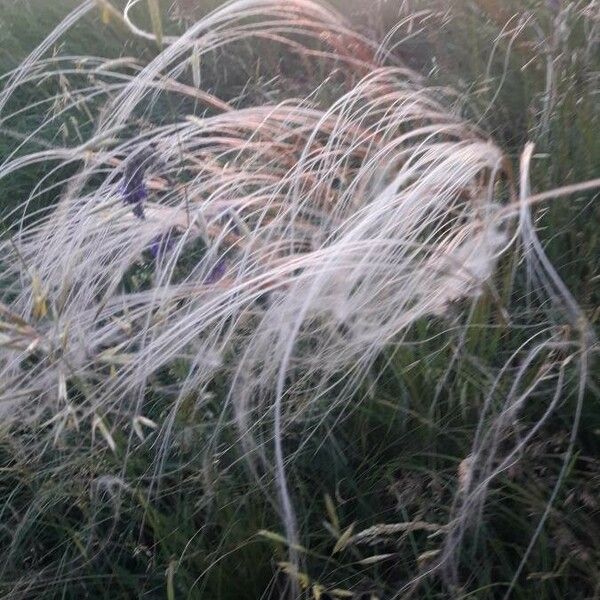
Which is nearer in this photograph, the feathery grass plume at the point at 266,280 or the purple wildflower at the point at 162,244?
the feathery grass plume at the point at 266,280

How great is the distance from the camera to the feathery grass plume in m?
1.21

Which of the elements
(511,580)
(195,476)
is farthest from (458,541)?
(195,476)

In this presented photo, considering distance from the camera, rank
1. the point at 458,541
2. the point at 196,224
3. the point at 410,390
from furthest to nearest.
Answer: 1. the point at 196,224
2. the point at 410,390
3. the point at 458,541

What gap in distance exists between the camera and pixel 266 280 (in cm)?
119

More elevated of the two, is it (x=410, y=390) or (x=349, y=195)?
(x=349, y=195)

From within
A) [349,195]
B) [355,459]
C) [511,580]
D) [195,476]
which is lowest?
[511,580]

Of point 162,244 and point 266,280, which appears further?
point 162,244

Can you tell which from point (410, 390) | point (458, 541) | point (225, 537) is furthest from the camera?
point (410, 390)

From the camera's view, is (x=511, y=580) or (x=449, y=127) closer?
(x=511, y=580)

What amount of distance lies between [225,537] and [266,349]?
0.22 m

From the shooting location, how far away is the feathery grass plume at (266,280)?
121cm

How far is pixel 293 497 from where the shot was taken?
1303 mm

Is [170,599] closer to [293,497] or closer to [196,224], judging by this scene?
[293,497]

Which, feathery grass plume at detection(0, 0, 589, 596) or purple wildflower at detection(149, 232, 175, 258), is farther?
purple wildflower at detection(149, 232, 175, 258)
